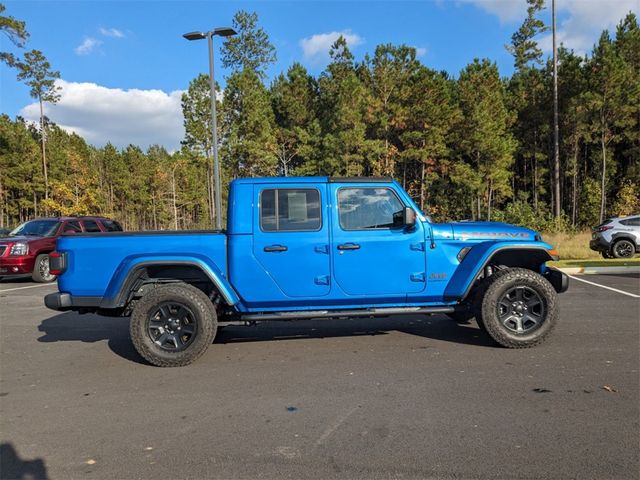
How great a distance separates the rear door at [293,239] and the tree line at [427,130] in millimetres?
22699

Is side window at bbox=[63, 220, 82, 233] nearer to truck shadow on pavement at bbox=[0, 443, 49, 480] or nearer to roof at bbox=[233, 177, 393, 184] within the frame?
roof at bbox=[233, 177, 393, 184]

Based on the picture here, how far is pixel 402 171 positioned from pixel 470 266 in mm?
43081

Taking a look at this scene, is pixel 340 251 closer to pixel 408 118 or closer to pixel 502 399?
pixel 502 399

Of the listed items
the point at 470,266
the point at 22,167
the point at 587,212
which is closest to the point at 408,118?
the point at 587,212

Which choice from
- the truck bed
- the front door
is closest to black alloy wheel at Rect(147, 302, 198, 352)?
the truck bed

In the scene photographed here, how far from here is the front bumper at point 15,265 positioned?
12234 mm

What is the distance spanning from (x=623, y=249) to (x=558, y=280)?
12.0m

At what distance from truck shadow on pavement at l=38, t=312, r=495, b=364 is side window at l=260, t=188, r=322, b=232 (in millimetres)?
1714

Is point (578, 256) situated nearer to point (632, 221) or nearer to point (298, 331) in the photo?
point (632, 221)

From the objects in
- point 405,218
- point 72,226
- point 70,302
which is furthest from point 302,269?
point 72,226

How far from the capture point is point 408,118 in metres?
38.0

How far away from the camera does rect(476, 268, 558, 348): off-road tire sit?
520 centimetres

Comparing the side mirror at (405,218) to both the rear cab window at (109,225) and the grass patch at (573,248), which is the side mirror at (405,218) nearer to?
the rear cab window at (109,225)

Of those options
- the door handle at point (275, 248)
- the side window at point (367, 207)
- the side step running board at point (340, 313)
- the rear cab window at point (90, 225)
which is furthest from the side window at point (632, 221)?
the rear cab window at point (90, 225)
